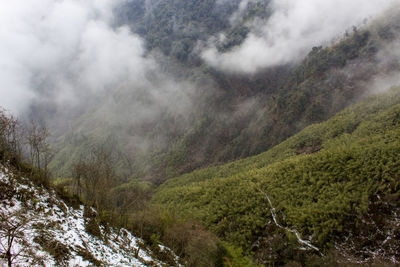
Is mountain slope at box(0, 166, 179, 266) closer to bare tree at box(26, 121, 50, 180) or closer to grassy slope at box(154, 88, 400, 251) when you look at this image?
bare tree at box(26, 121, 50, 180)

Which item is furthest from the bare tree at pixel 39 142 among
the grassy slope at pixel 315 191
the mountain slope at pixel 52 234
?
the grassy slope at pixel 315 191

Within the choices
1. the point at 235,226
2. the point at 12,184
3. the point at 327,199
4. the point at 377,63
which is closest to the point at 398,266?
the point at 327,199

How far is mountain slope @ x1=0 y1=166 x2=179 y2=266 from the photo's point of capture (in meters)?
19.2

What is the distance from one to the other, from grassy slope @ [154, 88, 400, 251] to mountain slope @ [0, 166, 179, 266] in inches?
1579

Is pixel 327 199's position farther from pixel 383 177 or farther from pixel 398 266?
pixel 398 266

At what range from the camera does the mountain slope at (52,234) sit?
755 inches

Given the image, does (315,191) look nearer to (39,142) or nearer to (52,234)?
(52,234)

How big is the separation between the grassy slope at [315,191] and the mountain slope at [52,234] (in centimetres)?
4010

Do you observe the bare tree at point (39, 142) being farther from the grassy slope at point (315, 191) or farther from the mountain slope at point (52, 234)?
the grassy slope at point (315, 191)

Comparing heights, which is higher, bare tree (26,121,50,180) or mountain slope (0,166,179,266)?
bare tree (26,121,50,180)

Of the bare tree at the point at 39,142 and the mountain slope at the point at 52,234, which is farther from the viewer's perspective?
the bare tree at the point at 39,142

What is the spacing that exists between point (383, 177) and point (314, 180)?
18618 millimetres

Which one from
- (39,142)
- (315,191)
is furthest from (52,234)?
(315,191)

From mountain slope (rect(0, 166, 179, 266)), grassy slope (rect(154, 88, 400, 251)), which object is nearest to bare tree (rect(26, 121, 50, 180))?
mountain slope (rect(0, 166, 179, 266))
